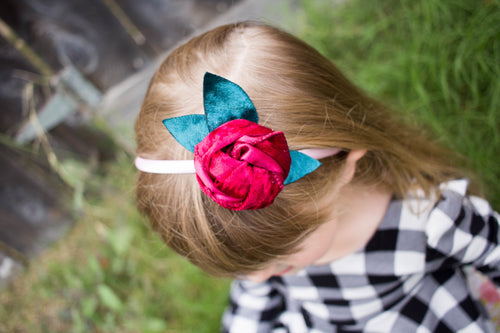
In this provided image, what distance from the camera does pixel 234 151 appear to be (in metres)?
0.45

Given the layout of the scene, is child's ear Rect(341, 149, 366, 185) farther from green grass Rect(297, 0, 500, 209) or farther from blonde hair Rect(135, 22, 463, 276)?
green grass Rect(297, 0, 500, 209)

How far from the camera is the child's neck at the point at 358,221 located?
0.82 meters

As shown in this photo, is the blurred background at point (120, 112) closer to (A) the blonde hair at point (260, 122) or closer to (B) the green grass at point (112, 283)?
(B) the green grass at point (112, 283)

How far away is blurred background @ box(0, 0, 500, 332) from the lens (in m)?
1.19

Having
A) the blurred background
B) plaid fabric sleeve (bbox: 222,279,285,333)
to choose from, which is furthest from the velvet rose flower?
the blurred background

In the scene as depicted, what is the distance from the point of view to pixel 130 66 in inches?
62.6

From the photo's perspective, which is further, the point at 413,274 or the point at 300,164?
the point at 413,274

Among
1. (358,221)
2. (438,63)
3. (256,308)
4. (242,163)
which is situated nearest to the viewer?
(242,163)

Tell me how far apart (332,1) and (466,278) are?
1186mm

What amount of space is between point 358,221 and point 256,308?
426 millimetres

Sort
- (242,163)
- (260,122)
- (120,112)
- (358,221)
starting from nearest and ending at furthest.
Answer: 1. (242,163)
2. (260,122)
3. (358,221)
4. (120,112)

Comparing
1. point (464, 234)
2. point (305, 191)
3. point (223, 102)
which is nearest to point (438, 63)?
point (464, 234)

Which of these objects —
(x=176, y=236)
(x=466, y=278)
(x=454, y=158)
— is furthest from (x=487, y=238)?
(x=176, y=236)

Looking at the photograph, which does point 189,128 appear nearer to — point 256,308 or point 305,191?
point 305,191
